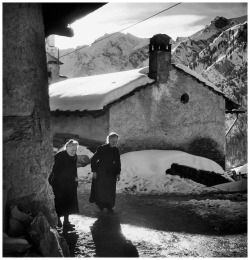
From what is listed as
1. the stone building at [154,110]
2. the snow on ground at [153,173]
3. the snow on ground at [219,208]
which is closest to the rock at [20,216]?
the snow on ground at [219,208]

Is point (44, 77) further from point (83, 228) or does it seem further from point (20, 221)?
point (83, 228)

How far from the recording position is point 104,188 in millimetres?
6191

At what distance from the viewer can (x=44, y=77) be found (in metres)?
3.37

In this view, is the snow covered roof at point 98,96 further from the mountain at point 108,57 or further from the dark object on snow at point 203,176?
the mountain at point 108,57

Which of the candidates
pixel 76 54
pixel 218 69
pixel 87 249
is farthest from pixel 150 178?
pixel 76 54

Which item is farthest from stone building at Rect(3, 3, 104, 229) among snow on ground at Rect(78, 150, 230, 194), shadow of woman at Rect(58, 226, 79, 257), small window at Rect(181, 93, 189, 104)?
small window at Rect(181, 93, 189, 104)

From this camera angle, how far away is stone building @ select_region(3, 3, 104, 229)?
3002mm

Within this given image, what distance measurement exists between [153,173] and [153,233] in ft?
16.6

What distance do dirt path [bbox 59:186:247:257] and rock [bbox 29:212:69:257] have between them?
1.08m

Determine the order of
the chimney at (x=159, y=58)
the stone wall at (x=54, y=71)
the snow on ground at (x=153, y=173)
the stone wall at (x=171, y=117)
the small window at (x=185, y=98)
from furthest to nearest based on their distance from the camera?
the stone wall at (x=54, y=71) < the small window at (x=185, y=98) < the chimney at (x=159, y=58) < the stone wall at (x=171, y=117) < the snow on ground at (x=153, y=173)

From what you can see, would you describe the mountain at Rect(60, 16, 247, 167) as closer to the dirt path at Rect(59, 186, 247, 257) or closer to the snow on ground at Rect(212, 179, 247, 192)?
the snow on ground at Rect(212, 179, 247, 192)

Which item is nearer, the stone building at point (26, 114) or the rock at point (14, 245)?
the rock at point (14, 245)

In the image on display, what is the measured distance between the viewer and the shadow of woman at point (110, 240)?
4.09m

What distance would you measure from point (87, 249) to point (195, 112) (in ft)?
32.7
